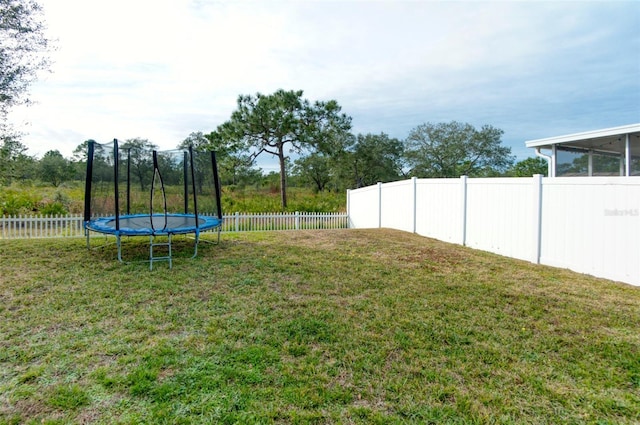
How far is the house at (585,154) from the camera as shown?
26.0 feet

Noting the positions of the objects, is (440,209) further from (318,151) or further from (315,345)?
(318,151)

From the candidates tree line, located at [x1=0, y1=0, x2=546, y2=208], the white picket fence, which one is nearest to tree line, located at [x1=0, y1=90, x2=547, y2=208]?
tree line, located at [x1=0, y1=0, x2=546, y2=208]

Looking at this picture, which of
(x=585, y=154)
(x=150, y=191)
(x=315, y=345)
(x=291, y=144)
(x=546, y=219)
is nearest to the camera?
(x=315, y=345)

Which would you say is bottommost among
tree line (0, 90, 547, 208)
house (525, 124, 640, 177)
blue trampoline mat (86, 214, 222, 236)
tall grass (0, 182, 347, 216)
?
blue trampoline mat (86, 214, 222, 236)

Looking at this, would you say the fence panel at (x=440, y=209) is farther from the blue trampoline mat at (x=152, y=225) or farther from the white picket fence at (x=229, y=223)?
the blue trampoline mat at (x=152, y=225)

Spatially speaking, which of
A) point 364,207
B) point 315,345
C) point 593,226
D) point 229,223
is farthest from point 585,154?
point 229,223

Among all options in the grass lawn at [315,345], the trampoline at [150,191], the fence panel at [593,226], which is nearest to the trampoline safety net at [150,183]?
the trampoline at [150,191]

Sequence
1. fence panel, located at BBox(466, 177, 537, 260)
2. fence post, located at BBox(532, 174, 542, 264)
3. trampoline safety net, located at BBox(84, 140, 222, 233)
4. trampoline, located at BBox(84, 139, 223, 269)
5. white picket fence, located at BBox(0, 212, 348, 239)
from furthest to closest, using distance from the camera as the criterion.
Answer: white picket fence, located at BBox(0, 212, 348, 239), trampoline safety net, located at BBox(84, 140, 222, 233), trampoline, located at BBox(84, 139, 223, 269), fence panel, located at BBox(466, 177, 537, 260), fence post, located at BBox(532, 174, 542, 264)

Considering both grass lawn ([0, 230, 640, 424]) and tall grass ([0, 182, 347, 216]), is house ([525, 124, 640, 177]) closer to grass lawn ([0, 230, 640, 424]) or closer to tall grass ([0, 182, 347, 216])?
grass lawn ([0, 230, 640, 424])

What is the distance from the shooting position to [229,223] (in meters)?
10.2

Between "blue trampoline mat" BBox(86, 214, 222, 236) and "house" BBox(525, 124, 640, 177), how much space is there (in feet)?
27.9

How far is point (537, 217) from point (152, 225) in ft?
20.9

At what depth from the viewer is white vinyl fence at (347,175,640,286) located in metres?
4.04

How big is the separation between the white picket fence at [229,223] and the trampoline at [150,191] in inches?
95.5
